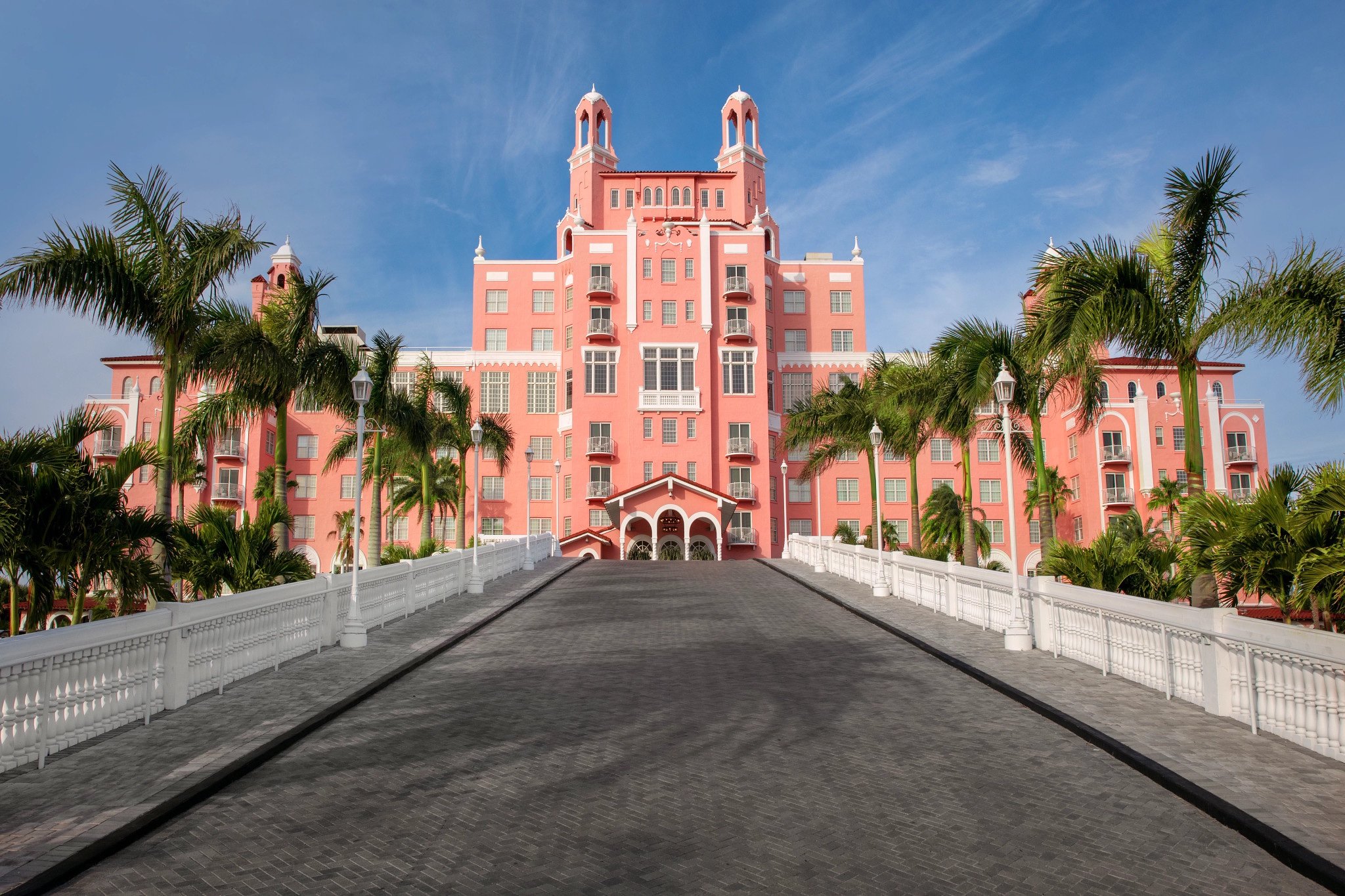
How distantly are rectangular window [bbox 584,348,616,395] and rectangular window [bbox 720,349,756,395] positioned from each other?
6.31 meters

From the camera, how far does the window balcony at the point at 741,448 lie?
52.2 m

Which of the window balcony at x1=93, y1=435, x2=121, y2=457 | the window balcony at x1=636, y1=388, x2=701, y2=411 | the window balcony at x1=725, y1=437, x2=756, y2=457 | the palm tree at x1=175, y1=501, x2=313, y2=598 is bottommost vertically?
the palm tree at x1=175, y1=501, x2=313, y2=598

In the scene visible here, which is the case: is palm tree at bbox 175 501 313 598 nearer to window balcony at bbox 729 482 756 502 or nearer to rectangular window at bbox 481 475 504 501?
window balcony at bbox 729 482 756 502

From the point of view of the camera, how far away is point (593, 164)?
64000 mm

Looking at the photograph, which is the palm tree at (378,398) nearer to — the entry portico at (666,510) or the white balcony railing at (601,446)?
the entry portico at (666,510)

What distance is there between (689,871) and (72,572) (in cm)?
1079

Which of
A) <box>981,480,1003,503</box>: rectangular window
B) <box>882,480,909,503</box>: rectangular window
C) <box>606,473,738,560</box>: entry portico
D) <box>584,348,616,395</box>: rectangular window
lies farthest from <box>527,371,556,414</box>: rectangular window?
<box>981,480,1003,503</box>: rectangular window

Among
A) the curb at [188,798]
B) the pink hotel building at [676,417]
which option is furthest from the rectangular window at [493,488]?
the curb at [188,798]

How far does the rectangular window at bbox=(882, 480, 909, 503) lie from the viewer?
191 ft

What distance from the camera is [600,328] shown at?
52.9 meters

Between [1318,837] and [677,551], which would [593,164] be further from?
[1318,837]

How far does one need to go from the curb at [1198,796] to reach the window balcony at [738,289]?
43.8m

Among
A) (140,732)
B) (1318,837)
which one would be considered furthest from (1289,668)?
(140,732)

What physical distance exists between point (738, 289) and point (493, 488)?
18860mm
